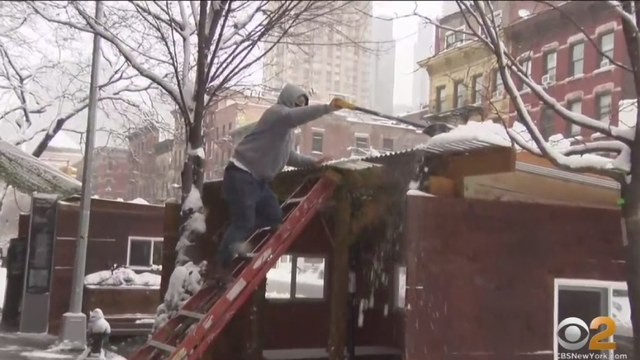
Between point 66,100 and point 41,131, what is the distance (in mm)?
1008

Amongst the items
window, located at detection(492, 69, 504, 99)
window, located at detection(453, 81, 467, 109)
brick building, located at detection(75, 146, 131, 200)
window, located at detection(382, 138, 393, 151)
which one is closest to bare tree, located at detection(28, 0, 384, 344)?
window, located at detection(492, 69, 504, 99)

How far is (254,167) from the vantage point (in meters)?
7.71

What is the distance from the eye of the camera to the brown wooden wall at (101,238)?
1638 centimetres

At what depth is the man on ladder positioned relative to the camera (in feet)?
24.8

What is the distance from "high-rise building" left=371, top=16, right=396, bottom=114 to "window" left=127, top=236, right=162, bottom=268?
20.5 ft

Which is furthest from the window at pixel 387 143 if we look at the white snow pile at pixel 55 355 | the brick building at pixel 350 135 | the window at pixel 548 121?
the white snow pile at pixel 55 355

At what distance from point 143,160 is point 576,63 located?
17961 millimetres

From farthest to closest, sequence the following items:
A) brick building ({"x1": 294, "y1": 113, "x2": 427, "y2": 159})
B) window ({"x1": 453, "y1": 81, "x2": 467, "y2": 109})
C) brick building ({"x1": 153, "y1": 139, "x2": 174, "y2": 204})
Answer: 1. brick building ({"x1": 294, "y1": 113, "x2": 427, "y2": 159})
2. window ({"x1": 453, "y1": 81, "x2": 467, "y2": 109})
3. brick building ({"x1": 153, "y1": 139, "x2": 174, "y2": 204})

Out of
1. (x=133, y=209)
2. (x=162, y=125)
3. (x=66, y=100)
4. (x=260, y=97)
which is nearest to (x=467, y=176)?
(x=260, y=97)

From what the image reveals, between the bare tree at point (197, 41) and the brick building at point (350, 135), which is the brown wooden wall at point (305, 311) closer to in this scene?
the bare tree at point (197, 41)

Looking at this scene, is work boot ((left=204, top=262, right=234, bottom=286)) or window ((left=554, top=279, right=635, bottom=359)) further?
window ((left=554, top=279, right=635, bottom=359))

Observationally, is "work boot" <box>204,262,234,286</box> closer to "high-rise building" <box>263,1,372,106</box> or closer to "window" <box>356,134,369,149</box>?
"high-rise building" <box>263,1,372,106</box>

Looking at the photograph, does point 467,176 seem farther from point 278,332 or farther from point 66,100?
point 66,100

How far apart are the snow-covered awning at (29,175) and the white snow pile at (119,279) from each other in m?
2.00
